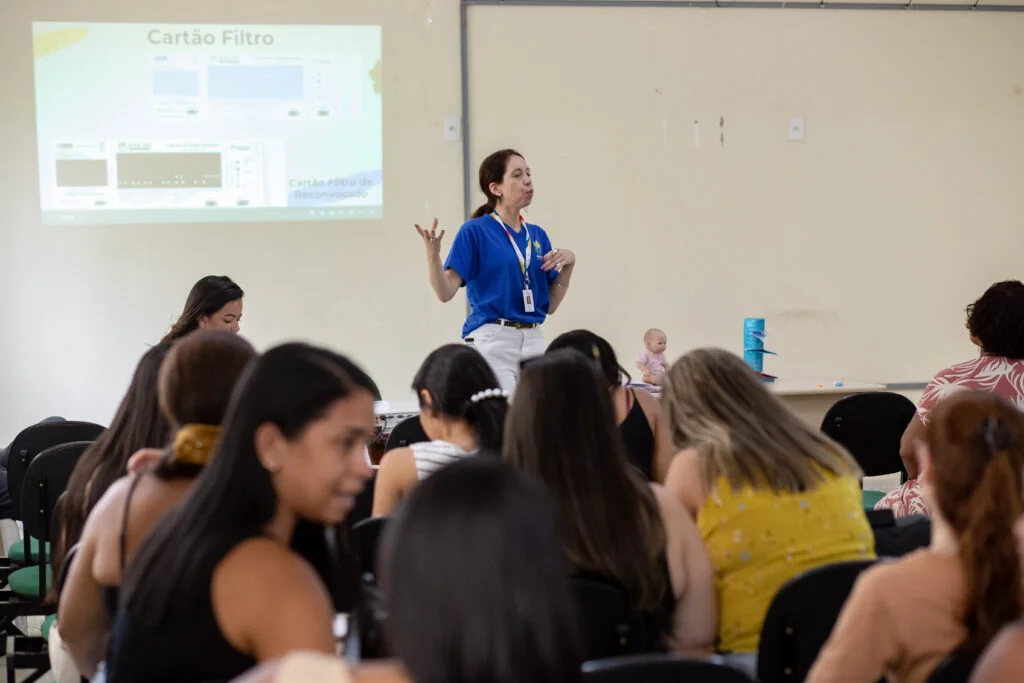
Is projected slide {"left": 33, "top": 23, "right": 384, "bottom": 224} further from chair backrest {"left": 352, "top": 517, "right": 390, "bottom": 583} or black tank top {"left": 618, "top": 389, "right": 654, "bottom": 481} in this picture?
chair backrest {"left": 352, "top": 517, "right": 390, "bottom": 583}

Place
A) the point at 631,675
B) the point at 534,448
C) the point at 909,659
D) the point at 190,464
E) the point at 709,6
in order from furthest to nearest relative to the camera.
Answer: the point at 709,6, the point at 534,448, the point at 190,464, the point at 909,659, the point at 631,675

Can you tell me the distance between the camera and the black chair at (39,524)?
2.85 m

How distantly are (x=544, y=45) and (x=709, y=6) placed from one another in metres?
0.98

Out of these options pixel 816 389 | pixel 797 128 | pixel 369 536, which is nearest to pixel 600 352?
pixel 369 536

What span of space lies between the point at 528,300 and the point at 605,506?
2492mm

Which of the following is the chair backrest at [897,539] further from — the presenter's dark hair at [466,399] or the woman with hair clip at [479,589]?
the woman with hair clip at [479,589]

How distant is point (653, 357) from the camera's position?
5293 mm

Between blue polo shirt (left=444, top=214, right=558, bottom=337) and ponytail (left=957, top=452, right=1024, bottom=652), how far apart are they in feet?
9.50

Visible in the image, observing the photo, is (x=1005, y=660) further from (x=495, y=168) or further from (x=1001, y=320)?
(x=495, y=168)

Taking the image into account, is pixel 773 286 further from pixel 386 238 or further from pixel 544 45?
pixel 386 238

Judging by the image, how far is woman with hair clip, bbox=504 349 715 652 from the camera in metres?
1.62

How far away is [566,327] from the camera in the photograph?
5.52 metres

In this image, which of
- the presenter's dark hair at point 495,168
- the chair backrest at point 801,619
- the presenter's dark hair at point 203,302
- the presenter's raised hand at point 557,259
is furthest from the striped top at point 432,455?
the presenter's dark hair at point 495,168

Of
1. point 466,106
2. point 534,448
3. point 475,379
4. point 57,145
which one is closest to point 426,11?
point 466,106
